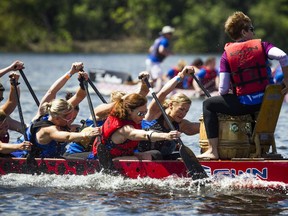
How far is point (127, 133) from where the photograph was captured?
37.4 ft

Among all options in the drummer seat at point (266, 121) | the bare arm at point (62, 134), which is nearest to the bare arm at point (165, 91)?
the bare arm at point (62, 134)

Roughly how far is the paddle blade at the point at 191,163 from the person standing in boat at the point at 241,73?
332 mm

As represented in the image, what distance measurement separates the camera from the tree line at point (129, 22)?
7638cm

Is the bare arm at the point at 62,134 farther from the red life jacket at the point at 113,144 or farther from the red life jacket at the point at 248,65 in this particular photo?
the red life jacket at the point at 248,65

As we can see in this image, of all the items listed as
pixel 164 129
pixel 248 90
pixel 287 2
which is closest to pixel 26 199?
pixel 164 129

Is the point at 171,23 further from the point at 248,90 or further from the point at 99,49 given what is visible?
the point at 248,90

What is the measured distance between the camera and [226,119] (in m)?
11.4

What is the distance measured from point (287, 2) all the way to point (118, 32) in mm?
16463

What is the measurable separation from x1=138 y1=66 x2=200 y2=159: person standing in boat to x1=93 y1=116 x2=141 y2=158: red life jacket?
1.25 feet

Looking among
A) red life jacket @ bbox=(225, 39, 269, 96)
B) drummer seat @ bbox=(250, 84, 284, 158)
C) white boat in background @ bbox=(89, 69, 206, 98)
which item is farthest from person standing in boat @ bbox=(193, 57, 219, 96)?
red life jacket @ bbox=(225, 39, 269, 96)

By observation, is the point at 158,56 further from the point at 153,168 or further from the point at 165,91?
the point at 153,168

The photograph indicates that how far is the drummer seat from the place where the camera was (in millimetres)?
11078

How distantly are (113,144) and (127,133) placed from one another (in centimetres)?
46

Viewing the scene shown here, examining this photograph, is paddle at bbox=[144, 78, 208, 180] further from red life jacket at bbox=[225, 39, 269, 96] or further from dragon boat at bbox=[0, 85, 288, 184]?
red life jacket at bbox=[225, 39, 269, 96]
